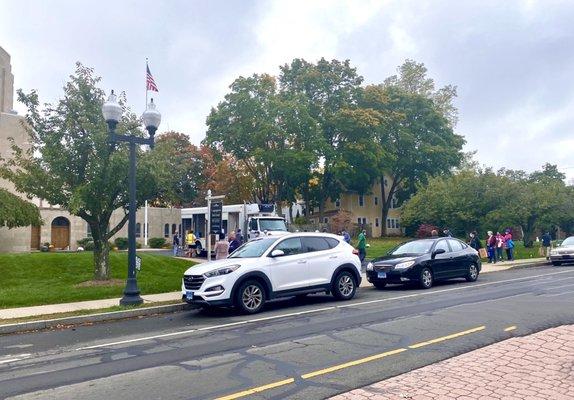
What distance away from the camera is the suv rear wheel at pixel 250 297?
11.4m

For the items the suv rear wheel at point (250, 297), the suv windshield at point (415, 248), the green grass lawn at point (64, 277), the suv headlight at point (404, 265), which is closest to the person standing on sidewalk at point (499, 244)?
the suv windshield at point (415, 248)

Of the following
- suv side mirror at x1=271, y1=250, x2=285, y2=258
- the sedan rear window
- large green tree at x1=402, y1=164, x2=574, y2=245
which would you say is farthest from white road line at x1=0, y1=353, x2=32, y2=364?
large green tree at x1=402, y1=164, x2=574, y2=245

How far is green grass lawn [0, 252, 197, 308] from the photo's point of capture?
45.5ft

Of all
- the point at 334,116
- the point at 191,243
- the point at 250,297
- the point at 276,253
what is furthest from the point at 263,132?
the point at 250,297

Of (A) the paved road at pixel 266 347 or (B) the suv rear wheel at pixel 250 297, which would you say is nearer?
(A) the paved road at pixel 266 347

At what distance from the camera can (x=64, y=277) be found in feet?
57.8

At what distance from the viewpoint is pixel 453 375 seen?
6043 mm

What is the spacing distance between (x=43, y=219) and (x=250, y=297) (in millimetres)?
21074

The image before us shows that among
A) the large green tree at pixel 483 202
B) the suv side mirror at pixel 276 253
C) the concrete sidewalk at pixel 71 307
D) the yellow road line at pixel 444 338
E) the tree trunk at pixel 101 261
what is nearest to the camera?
the yellow road line at pixel 444 338

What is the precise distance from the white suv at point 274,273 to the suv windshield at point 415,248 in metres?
3.30

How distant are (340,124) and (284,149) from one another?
23.6ft

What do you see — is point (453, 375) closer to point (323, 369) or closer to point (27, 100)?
point (323, 369)

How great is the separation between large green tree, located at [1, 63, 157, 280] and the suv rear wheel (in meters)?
6.28

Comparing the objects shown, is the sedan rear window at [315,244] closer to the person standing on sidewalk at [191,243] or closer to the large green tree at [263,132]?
the person standing on sidewalk at [191,243]
